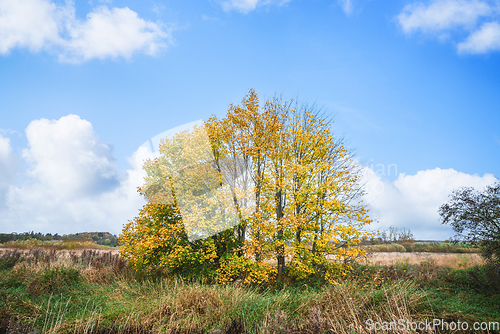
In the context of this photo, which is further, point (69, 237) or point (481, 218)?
point (69, 237)

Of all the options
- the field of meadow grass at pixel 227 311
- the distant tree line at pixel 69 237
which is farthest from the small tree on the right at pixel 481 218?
the distant tree line at pixel 69 237

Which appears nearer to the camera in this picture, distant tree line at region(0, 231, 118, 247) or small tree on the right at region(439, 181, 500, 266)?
small tree on the right at region(439, 181, 500, 266)

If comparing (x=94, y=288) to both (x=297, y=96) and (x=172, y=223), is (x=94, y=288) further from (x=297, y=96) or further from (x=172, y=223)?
(x=297, y=96)

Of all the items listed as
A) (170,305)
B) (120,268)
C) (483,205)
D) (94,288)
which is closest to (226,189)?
(170,305)

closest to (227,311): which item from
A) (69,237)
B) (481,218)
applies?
(481,218)

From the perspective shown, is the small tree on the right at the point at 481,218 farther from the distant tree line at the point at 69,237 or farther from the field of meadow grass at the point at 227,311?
the distant tree line at the point at 69,237

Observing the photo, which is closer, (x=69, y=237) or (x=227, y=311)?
(x=227, y=311)

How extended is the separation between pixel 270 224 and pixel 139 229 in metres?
4.99

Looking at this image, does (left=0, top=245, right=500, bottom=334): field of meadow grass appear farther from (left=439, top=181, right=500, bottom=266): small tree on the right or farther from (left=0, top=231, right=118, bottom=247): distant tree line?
(left=0, top=231, right=118, bottom=247): distant tree line

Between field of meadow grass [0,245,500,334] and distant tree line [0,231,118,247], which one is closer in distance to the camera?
field of meadow grass [0,245,500,334]

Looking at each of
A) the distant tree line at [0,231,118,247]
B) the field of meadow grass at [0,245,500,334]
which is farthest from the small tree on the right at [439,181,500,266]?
the distant tree line at [0,231,118,247]

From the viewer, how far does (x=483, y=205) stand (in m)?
12.3

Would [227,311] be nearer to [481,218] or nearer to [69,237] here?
[481,218]

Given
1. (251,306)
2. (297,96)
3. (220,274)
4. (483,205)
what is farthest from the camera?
(297,96)
